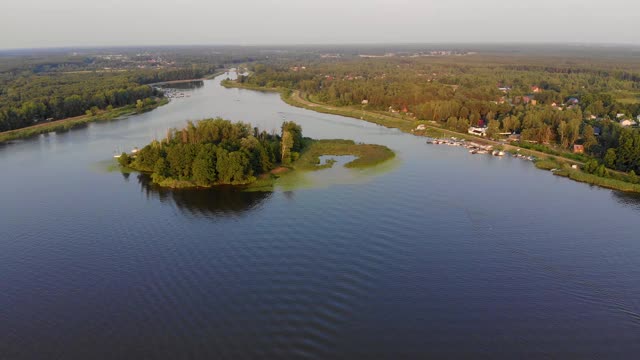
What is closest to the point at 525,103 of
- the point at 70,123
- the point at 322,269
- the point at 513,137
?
the point at 513,137

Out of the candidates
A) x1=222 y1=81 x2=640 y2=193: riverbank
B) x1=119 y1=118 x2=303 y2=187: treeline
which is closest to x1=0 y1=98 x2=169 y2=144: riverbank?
x1=119 y1=118 x2=303 y2=187: treeline

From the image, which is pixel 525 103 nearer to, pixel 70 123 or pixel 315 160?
pixel 315 160

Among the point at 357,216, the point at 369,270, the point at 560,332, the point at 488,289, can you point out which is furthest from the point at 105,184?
the point at 560,332

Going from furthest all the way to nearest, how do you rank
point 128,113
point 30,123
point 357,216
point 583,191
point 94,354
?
point 128,113
point 30,123
point 583,191
point 357,216
point 94,354

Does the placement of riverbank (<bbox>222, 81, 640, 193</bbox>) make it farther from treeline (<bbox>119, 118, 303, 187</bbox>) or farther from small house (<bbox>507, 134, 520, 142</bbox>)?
treeline (<bbox>119, 118, 303, 187</bbox>)

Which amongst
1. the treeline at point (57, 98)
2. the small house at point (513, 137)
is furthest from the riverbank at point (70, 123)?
the small house at point (513, 137)

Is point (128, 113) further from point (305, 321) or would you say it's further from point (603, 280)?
point (603, 280)

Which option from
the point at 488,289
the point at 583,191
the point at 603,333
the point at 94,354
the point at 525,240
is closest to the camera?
the point at 94,354
